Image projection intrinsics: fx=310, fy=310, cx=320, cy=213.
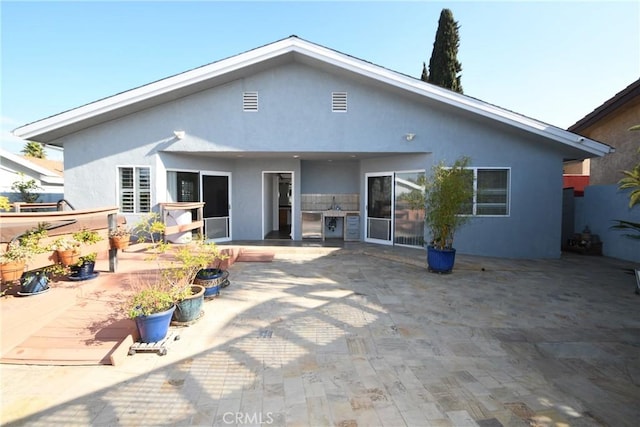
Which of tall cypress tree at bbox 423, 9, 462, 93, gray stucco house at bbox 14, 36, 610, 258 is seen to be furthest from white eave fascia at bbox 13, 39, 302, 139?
tall cypress tree at bbox 423, 9, 462, 93

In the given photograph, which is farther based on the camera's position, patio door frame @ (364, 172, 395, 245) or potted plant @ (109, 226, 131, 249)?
patio door frame @ (364, 172, 395, 245)

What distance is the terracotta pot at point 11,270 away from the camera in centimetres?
382

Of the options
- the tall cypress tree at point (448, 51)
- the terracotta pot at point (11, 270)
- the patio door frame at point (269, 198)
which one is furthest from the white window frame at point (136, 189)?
the tall cypress tree at point (448, 51)

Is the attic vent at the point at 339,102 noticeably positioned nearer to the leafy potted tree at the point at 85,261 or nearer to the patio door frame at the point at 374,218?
the patio door frame at the point at 374,218

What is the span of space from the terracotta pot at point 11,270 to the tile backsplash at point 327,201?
7.61m

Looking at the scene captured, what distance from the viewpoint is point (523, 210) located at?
8477 mm

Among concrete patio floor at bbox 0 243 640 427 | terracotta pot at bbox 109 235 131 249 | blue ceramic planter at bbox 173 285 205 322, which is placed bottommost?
concrete patio floor at bbox 0 243 640 427

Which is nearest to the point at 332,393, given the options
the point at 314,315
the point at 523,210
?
the point at 314,315

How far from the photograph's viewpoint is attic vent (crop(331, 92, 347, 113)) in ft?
27.5

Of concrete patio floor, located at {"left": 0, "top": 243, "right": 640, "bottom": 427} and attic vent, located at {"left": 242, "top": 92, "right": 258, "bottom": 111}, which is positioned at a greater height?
attic vent, located at {"left": 242, "top": 92, "right": 258, "bottom": 111}

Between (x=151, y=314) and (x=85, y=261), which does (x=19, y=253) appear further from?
(x=151, y=314)

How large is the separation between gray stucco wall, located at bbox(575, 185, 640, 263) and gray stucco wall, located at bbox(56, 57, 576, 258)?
1.70 meters

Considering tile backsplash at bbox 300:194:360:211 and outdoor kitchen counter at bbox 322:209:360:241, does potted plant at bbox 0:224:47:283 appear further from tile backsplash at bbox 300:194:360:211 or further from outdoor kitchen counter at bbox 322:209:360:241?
outdoor kitchen counter at bbox 322:209:360:241

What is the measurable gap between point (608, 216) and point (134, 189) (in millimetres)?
13392
